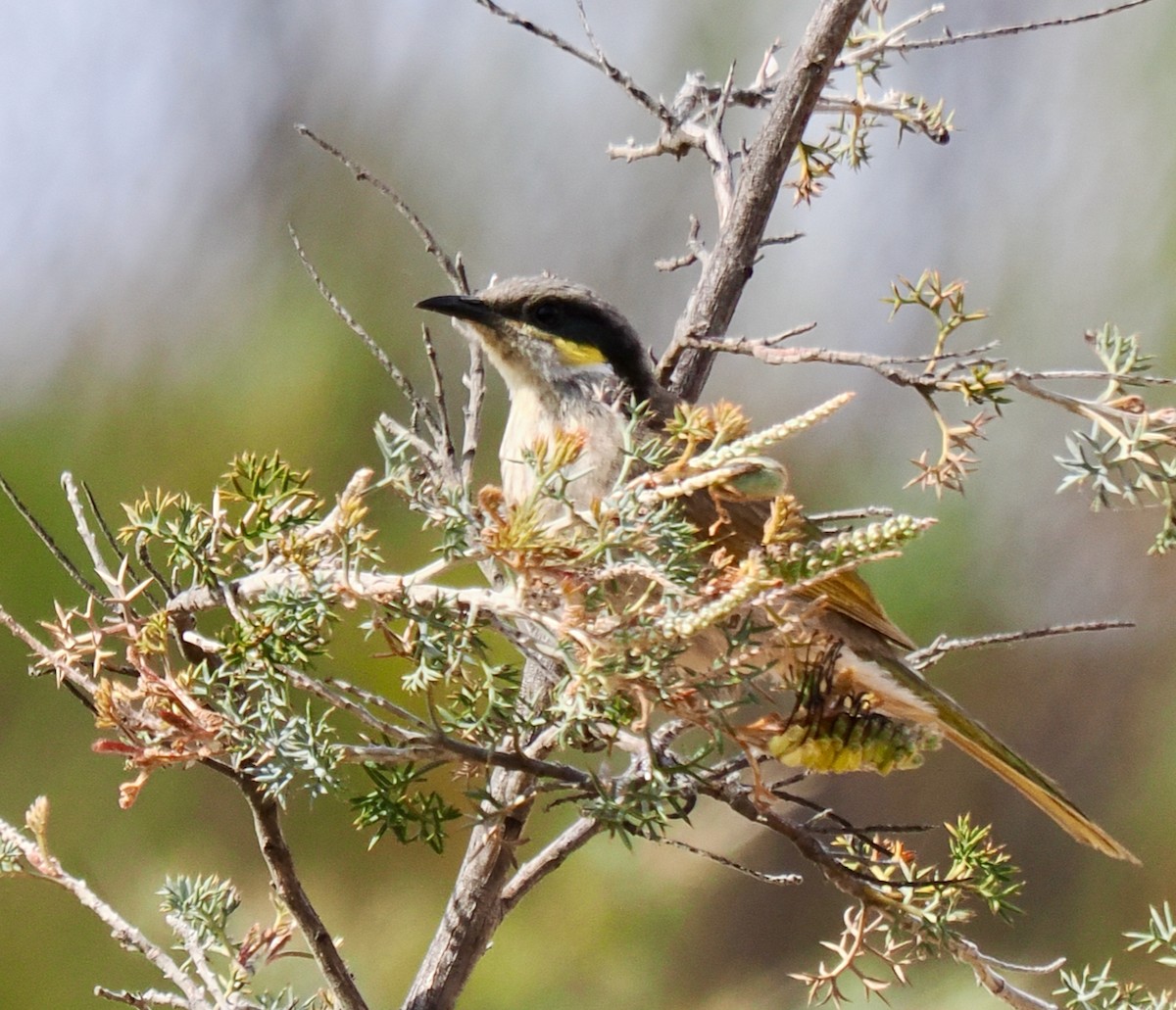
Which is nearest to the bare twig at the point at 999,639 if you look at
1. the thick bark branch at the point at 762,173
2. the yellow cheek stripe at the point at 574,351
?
the thick bark branch at the point at 762,173

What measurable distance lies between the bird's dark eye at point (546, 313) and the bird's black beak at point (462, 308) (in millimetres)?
44

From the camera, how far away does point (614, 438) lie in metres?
A: 1.20

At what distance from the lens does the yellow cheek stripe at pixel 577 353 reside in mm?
1320

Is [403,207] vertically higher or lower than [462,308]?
lower

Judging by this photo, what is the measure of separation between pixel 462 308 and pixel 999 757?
713 millimetres

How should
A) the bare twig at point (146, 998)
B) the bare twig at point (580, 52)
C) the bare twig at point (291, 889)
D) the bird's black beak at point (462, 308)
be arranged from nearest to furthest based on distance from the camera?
the bare twig at point (291, 889)
the bare twig at point (146, 998)
the bare twig at point (580, 52)
the bird's black beak at point (462, 308)

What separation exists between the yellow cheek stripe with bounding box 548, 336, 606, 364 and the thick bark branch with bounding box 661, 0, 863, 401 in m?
0.19

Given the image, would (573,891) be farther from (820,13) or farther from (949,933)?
(820,13)

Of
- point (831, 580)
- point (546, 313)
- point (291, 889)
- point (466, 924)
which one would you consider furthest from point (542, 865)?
point (546, 313)

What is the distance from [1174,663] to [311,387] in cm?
120

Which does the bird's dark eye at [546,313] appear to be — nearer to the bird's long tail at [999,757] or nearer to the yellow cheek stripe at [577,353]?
the yellow cheek stripe at [577,353]

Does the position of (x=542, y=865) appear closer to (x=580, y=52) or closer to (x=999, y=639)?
(x=999, y=639)

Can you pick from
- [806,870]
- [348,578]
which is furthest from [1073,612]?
[348,578]

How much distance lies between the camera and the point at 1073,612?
1.59m
